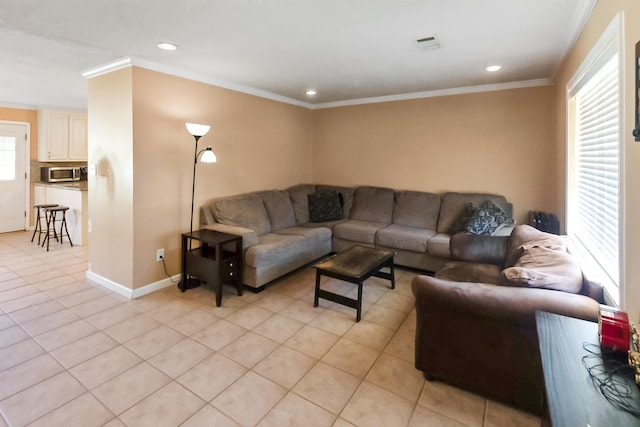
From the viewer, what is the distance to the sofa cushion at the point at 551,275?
178 centimetres

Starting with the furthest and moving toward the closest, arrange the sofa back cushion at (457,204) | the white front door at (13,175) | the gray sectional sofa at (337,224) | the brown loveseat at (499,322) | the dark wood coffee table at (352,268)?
the white front door at (13,175)
the sofa back cushion at (457,204)
the gray sectional sofa at (337,224)
the dark wood coffee table at (352,268)
the brown loveseat at (499,322)

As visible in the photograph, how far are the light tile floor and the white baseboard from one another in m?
0.08

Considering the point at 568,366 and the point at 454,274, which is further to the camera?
the point at 454,274

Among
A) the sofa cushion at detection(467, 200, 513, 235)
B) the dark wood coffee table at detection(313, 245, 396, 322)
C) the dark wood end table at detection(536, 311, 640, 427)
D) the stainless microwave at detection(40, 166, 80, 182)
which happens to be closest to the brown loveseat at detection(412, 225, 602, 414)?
the dark wood end table at detection(536, 311, 640, 427)

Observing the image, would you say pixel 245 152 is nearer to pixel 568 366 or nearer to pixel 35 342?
pixel 35 342

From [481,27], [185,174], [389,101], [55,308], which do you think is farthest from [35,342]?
[389,101]

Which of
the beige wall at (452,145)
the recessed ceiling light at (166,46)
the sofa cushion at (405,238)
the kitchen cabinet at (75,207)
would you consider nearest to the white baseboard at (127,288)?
the kitchen cabinet at (75,207)

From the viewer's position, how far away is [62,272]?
4.00 meters

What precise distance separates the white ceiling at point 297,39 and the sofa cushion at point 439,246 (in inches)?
73.5

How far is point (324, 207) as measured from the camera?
4.89 metres

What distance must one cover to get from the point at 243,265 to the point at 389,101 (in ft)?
10.6

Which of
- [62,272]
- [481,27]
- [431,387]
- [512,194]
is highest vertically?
[481,27]

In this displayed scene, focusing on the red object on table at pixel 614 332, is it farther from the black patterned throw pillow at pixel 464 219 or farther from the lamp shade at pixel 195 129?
the lamp shade at pixel 195 129

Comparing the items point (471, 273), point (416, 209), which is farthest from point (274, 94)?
point (471, 273)
